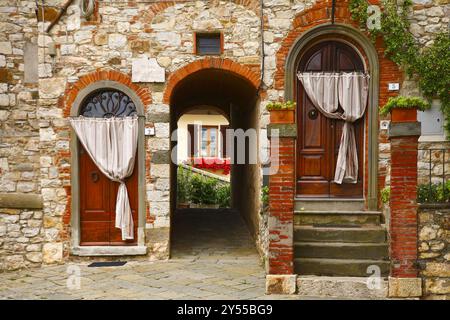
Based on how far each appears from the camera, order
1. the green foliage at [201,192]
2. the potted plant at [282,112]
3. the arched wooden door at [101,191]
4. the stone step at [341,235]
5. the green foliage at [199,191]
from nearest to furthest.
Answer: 1. the potted plant at [282,112]
2. the stone step at [341,235]
3. the arched wooden door at [101,191]
4. the green foliage at [199,191]
5. the green foliage at [201,192]

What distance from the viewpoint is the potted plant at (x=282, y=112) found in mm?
5441

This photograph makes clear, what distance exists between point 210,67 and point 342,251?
11.6 feet

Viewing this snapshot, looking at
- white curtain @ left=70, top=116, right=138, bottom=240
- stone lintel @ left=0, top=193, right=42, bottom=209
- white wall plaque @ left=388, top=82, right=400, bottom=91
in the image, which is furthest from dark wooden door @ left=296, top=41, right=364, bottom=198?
stone lintel @ left=0, top=193, right=42, bottom=209

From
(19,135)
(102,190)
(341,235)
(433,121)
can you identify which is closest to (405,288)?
(341,235)

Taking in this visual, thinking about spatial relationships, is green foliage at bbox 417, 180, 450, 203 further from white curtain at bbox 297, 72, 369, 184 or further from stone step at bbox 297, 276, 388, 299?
stone step at bbox 297, 276, 388, 299

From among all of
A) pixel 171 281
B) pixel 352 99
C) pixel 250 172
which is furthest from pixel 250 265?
pixel 352 99

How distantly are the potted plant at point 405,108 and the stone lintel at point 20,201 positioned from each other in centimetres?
554

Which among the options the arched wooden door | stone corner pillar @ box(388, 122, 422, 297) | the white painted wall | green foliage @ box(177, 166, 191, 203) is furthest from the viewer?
the white painted wall

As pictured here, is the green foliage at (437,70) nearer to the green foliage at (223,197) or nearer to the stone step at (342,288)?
the stone step at (342,288)

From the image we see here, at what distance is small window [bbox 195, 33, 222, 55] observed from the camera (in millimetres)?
7215

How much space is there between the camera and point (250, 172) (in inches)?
346

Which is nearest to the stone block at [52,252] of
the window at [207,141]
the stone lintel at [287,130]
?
the stone lintel at [287,130]

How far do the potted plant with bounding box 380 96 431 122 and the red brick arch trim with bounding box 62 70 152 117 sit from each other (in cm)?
381

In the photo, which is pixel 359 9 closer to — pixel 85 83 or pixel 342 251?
pixel 342 251
